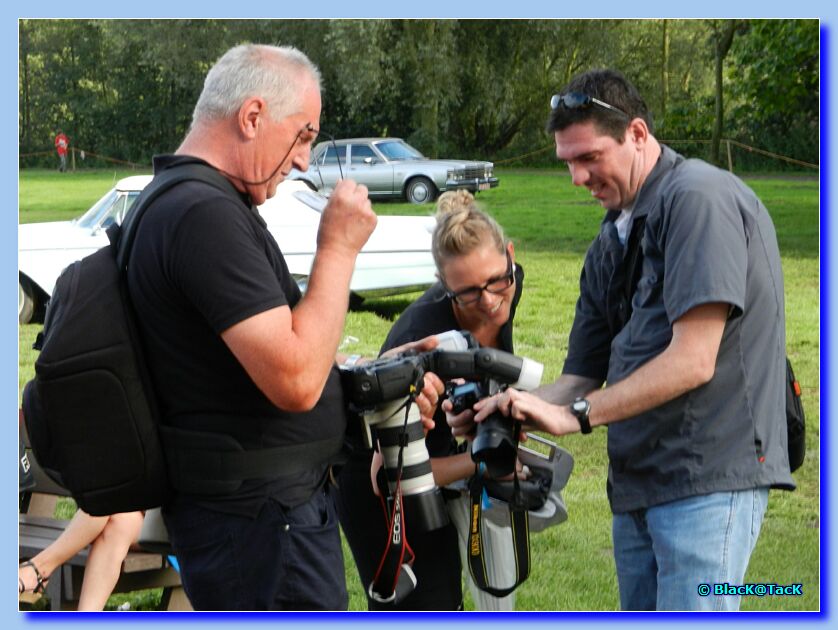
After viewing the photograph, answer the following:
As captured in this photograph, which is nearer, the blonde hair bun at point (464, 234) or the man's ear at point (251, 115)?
the man's ear at point (251, 115)

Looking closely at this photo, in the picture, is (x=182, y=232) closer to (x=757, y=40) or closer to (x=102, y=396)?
(x=102, y=396)

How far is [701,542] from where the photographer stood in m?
2.14

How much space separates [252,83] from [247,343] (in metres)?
0.53

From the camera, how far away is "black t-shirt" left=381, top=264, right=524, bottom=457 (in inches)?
104

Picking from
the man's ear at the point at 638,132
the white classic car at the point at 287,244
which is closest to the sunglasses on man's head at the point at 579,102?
the man's ear at the point at 638,132

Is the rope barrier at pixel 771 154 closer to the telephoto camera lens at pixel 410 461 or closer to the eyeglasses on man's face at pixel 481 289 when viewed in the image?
the eyeglasses on man's face at pixel 481 289

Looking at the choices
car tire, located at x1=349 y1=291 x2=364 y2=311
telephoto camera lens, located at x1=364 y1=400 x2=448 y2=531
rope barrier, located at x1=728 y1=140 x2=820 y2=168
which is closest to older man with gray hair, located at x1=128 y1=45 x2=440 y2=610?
telephoto camera lens, located at x1=364 y1=400 x2=448 y2=531

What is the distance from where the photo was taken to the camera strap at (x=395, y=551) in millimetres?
2178

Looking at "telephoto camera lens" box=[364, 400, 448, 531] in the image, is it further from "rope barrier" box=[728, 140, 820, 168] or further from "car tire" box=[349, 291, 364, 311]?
"rope barrier" box=[728, 140, 820, 168]

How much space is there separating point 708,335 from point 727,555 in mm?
486

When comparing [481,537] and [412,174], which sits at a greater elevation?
[412,174]

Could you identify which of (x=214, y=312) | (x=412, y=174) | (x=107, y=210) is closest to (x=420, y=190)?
(x=412, y=174)

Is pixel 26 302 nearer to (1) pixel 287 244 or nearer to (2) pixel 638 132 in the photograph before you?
(1) pixel 287 244

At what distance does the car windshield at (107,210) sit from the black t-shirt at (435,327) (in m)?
6.54
